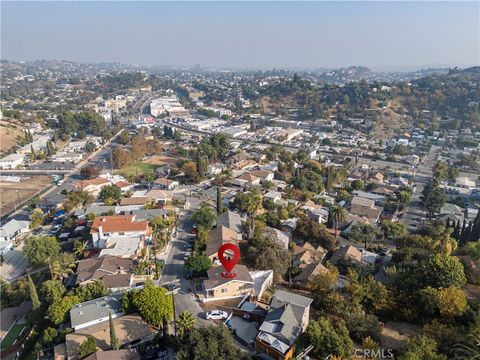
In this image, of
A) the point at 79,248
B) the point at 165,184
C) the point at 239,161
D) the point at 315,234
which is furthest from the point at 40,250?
the point at 239,161

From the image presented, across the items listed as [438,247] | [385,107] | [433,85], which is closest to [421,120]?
[385,107]

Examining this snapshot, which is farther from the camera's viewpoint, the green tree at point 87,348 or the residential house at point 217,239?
the residential house at point 217,239

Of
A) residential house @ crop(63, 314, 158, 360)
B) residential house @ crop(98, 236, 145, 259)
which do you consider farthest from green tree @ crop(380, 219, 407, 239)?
residential house @ crop(63, 314, 158, 360)

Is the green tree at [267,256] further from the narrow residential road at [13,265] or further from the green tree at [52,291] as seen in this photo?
the narrow residential road at [13,265]

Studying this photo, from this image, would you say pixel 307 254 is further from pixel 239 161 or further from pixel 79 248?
pixel 239 161

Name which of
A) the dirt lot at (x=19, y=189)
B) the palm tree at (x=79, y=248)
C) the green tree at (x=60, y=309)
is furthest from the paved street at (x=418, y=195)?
the dirt lot at (x=19, y=189)
